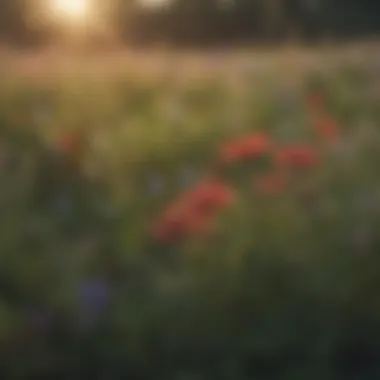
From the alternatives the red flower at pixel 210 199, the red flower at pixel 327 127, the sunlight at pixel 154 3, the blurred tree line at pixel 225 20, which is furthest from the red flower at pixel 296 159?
the sunlight at pixel 154 3

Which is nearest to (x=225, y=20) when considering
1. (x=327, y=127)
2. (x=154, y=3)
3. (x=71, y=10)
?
(x=154, y=3)

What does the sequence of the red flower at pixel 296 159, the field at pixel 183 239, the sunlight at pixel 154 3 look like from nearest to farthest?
the field at pixel 183 239
the red flower at pixel 296 159
the sunlight at pixel 154 3

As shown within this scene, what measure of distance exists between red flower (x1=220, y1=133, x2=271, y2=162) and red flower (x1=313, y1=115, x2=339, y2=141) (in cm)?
24

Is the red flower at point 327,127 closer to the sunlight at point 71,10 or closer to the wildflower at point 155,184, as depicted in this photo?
the wildflower at point 155,184

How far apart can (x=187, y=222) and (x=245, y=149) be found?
1.36 feet

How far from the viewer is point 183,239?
3.16 meters

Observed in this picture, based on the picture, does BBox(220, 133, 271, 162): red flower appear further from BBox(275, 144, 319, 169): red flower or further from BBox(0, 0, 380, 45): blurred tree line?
BBox(0, 0, 380, 45): blurred tree line

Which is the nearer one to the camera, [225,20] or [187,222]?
[187,222]

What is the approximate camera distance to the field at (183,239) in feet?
9.53

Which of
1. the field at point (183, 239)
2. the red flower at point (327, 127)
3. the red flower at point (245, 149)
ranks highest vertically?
the red flower at point (327, 127)

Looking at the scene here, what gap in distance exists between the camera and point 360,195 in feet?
11.0

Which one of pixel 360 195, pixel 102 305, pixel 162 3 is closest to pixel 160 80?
pixel 360 195

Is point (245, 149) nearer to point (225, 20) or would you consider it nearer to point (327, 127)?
point (327, 127)

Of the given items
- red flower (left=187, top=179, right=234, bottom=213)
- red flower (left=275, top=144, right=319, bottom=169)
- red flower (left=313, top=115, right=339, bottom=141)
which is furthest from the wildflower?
red flower (left=313, top=115, right=339, bottom=141)
